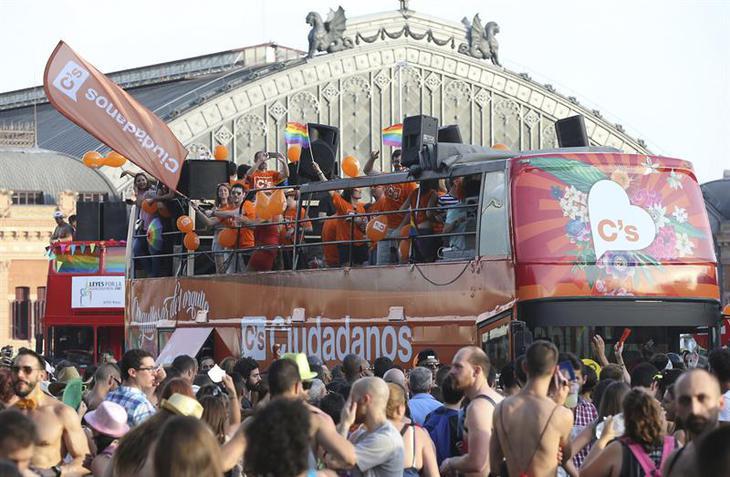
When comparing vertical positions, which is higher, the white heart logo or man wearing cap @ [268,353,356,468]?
the white heart logo

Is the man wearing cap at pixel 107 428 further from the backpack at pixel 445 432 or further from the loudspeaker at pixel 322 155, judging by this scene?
the loudspeaker at pixel 322 155

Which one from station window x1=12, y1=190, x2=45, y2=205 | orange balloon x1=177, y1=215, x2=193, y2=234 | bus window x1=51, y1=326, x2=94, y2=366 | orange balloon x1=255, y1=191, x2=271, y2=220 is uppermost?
station window x1=12, y1=190, x2=45, y2=205

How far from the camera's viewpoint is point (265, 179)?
81.7 feet

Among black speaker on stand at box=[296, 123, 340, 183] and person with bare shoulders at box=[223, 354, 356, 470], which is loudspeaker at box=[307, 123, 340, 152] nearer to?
black speaker on stand at box=[296, 123, 340, 183]

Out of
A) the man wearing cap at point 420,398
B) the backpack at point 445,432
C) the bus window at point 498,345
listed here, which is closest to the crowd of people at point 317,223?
the bus window at point 498,345

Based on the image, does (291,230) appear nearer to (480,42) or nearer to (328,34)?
(328,34)

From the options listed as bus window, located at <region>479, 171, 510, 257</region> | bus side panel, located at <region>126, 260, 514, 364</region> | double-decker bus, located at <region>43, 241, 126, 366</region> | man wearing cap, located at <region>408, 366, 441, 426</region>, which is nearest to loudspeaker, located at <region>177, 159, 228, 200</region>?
bus side panel, located at <region>126, 260, 514, 364</region>

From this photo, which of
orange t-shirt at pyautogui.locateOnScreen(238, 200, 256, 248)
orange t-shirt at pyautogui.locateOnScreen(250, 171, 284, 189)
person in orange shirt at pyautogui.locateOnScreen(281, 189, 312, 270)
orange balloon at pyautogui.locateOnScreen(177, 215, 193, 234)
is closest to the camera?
person in orange shirt at pyautogui.locateOnScreen(281, 189, 312, 270)

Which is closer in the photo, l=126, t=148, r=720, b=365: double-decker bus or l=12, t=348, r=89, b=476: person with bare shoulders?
l=12, t=348, r=89, b=476: person with bare shoulders

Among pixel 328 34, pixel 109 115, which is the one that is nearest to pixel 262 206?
pixel 109 115

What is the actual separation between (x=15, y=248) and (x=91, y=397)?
54.3m

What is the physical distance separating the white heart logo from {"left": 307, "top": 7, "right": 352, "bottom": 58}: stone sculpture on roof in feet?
164

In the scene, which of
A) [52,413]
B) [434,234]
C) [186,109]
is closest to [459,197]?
[434,234]

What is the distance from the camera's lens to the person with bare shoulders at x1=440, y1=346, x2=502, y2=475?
10.7 metres
